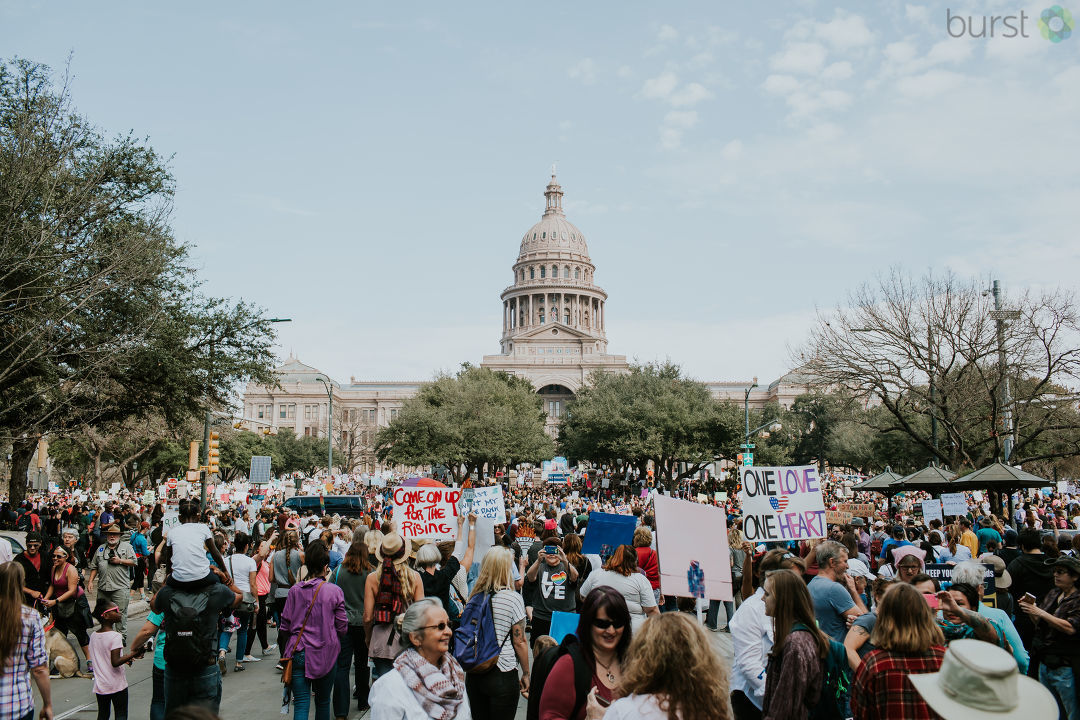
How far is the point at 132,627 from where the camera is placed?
13.3 m

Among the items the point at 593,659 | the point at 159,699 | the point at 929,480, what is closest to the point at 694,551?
the point at 593,659

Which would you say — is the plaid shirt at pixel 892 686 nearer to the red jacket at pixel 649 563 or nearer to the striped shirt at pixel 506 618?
the striped shirt at pixel 506 618

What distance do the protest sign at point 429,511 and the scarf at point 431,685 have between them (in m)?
5.65

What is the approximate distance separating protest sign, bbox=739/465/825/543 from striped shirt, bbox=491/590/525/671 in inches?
139

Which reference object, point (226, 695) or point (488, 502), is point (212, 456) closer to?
point (488, 502)

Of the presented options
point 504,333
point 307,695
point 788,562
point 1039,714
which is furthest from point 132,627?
point 504,333

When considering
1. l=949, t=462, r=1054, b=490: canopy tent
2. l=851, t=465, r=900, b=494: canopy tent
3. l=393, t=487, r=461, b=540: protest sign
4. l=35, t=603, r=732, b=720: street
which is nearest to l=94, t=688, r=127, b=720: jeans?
l=35, t=603, r=732, b=720: street

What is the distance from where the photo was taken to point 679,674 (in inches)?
137

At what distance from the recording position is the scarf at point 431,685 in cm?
411

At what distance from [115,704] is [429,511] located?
3.58 meters

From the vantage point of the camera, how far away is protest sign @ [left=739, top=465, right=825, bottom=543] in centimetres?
914

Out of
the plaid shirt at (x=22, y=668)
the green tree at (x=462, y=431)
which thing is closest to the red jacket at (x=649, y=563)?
the plaid shirt at (x=22, y=668)

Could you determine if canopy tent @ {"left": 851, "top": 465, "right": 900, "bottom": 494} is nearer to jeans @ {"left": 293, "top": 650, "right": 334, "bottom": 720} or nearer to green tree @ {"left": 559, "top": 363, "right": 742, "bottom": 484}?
jeans @ {"left": 293, "top": 650, "right": 334, "bottom": 720}

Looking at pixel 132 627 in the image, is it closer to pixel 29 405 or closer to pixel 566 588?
pixel 566 588
